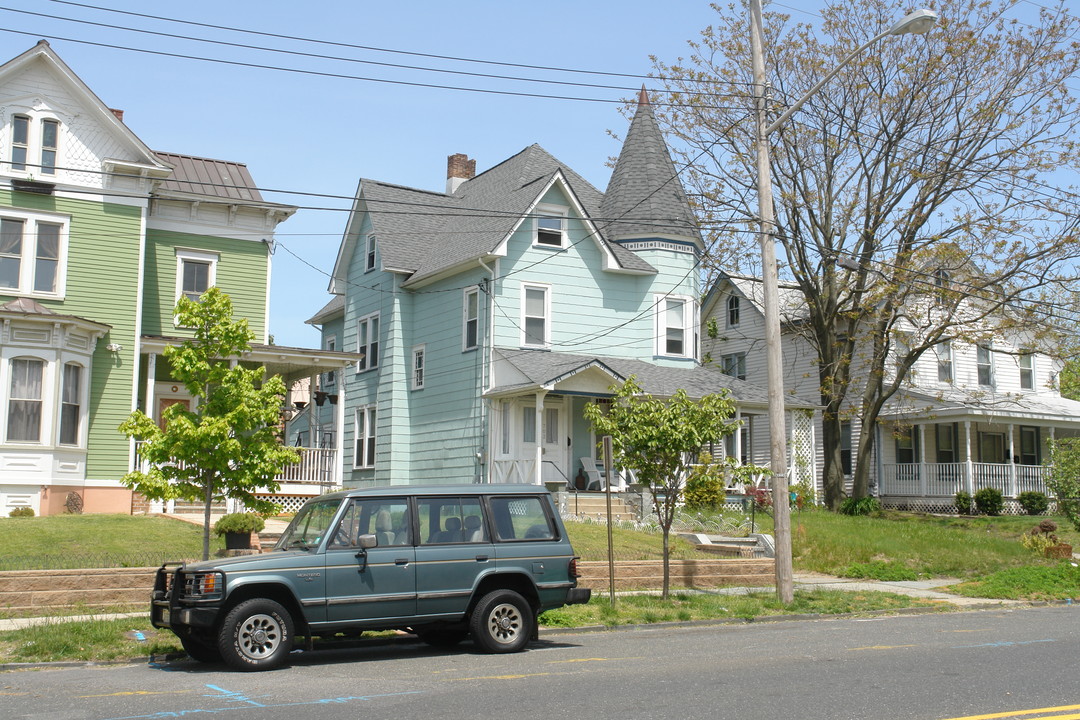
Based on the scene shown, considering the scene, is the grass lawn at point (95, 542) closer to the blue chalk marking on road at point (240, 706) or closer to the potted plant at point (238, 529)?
the potted plant at point (238, 529)

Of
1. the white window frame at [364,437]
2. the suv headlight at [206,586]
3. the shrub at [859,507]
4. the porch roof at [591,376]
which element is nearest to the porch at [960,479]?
the shrub at [859,507]

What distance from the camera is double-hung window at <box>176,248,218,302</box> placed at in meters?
27.3

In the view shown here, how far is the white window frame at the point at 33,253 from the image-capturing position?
79.8 ft

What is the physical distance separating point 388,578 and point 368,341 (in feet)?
77.5

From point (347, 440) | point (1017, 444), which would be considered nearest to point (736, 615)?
point (347, 440)

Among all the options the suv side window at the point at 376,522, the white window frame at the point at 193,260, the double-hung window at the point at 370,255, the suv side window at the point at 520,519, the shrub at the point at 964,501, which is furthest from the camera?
the shrub at the point at 964,501

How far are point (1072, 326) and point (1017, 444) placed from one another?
978 centimetres

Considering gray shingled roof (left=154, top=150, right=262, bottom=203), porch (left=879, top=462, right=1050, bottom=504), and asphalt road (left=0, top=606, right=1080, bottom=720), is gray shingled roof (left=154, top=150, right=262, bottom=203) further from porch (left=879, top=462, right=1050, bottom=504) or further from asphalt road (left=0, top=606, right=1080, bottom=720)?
porch (left=879, top=462, right=1050, bottom=504)

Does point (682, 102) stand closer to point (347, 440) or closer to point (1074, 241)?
point (1074, 241)

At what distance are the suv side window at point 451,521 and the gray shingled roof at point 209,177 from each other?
16953 mm

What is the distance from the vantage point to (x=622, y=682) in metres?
9.85

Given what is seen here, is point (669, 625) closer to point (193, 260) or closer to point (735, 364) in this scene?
point (193, 260)

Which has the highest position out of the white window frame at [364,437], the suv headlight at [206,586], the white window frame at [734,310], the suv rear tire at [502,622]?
the white window frame at [734,310]

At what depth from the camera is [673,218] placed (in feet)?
106
